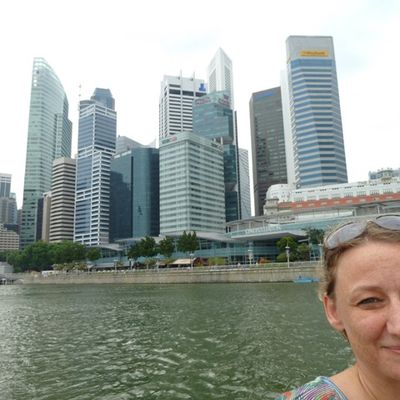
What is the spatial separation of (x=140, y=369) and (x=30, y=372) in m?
3.17

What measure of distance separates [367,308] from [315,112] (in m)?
175

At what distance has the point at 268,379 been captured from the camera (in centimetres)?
898

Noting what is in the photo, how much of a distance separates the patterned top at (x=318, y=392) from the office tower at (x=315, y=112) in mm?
162473

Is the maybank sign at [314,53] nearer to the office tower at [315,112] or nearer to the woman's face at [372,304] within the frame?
the office tower at [315,112]

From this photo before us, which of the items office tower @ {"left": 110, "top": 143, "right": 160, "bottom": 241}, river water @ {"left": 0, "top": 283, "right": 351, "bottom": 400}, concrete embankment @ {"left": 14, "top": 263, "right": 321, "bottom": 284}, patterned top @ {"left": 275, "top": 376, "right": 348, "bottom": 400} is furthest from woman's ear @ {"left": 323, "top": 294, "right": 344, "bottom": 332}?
office tower @ {"left": 110, "top": 143, "right": 160, "bottom": 241}

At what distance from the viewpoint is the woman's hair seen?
1832mm

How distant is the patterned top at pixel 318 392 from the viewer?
5.67 feet

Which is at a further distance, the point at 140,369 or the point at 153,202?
the point at 153,202

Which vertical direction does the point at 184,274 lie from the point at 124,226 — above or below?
below

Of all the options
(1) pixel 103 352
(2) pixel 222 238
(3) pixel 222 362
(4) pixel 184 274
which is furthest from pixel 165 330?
(2) pixel 222 238

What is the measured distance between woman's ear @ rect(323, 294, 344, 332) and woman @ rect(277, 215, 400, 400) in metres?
0.02

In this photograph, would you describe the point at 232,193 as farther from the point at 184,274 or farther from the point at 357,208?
the point at 184,274

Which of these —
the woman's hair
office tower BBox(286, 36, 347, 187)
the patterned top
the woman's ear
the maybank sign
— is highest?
the maybank sign

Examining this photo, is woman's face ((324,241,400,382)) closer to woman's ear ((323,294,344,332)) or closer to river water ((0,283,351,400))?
woman's ear ((323,294,344,332))
